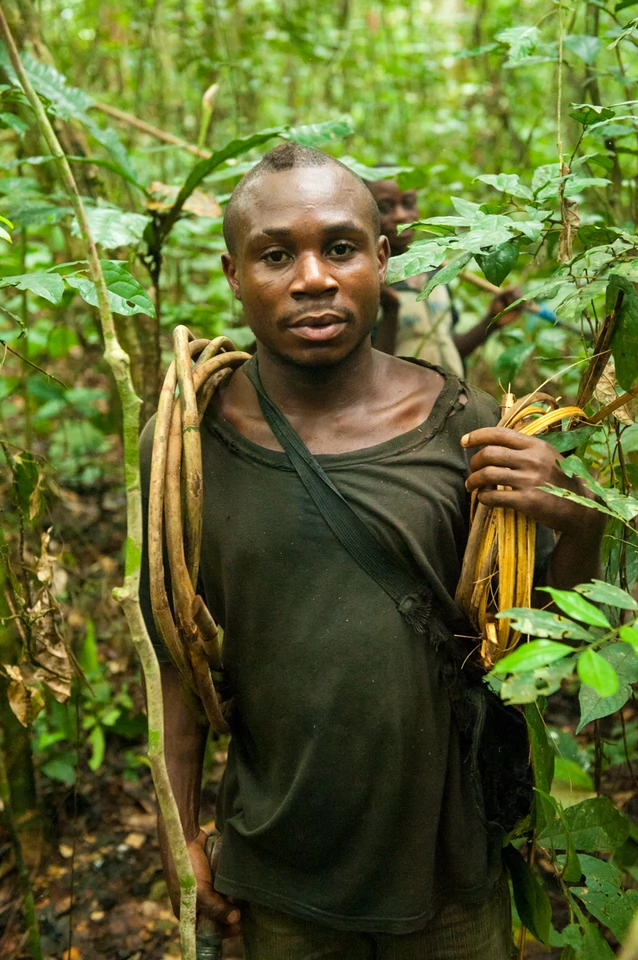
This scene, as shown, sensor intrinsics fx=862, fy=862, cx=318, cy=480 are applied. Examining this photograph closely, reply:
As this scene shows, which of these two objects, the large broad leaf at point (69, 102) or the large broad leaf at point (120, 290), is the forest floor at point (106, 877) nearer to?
the large broad leaf at point (120, 290)

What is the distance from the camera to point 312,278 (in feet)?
4.84

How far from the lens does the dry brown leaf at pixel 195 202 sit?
8.33 ft

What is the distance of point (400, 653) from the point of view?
1.53 m

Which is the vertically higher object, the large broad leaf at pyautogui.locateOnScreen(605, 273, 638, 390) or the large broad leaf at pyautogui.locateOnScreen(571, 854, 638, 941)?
the large broad leaf at pyautogui.locateOnScreen(605, 273, 638, 390)

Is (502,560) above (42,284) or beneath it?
beneath

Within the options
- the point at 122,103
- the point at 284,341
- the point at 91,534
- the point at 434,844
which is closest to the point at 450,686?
the point at 434,844

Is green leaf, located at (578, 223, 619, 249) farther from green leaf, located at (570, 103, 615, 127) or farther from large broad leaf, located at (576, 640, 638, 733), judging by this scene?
large broad leaf, located at (576, 640, 638, 733)

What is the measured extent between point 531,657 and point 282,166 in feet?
3.30

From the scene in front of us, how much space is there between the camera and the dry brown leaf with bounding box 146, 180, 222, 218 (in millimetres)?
2539

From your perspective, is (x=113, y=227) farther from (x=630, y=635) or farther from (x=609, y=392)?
(x=630, y=635)

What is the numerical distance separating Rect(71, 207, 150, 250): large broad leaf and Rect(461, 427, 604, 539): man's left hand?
1144mm

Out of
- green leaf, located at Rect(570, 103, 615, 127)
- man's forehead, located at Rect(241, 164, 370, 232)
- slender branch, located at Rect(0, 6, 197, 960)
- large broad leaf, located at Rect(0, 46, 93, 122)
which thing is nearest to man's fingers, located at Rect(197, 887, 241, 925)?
slender branch, located at Rect(0, 6, 197, 960)

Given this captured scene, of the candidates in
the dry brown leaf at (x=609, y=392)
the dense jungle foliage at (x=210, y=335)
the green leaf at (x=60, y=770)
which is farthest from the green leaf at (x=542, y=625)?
the green leaf at (x=60, y=770)

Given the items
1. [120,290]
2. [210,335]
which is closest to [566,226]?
[120,290]
